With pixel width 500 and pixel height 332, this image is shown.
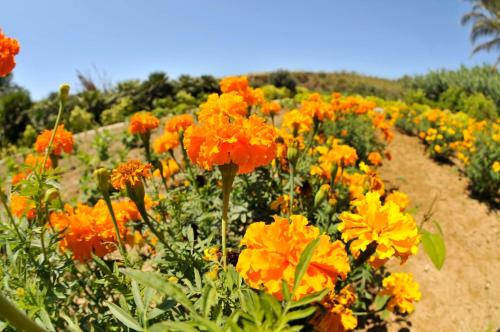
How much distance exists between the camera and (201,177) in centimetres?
246

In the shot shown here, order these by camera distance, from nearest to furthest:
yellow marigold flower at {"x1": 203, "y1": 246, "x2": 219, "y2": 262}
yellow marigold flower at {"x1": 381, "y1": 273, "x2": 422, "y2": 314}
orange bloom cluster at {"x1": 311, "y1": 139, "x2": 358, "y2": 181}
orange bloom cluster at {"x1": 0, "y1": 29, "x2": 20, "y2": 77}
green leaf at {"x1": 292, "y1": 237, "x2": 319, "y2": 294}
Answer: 1. green leaf at {"x1": 292, "y1": 237, "x2": 319, "y2": 294}
2. yellow marigold flower at {"x1": 203, "y1": 246, "x2": 219, "y2": 262}
3. orange bloom cluster at {"x1": 0, "y1": 29, "x2": 20, "y2": 77}
4. orange bloom cluster at {"x1": 311, "y1": 139, "x2": 358, "y2": 181}
5. yellow marigold flower at {"x1": 381, "y1": 273, "x2": 422, "y2": 314}

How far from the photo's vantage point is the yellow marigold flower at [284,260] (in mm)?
793

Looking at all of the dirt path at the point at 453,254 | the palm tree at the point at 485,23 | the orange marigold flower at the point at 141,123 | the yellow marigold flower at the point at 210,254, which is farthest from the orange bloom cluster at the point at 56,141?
the palm tree at the point at 485,23

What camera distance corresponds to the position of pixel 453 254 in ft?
12.7

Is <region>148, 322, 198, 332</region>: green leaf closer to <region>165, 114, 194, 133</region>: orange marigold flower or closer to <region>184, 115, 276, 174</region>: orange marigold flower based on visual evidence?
<region>184, 115, 276, 174</region>: orange marigold flower

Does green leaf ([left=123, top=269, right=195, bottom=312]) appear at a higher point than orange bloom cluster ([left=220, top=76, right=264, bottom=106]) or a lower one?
lower

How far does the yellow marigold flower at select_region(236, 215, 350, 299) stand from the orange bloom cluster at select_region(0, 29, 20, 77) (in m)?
1.18

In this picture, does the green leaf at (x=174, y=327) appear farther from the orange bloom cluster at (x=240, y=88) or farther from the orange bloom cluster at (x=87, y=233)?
the orange bloom cluster at (x=240, y=88)

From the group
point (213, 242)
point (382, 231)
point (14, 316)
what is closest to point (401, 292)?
point (213, 242)

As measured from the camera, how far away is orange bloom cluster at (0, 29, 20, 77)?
1375mm

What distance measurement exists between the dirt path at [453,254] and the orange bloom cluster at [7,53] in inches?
87.8

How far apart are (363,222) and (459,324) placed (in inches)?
103

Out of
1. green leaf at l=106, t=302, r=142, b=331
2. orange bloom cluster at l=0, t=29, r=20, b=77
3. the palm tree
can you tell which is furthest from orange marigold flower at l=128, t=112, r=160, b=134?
the palm tree

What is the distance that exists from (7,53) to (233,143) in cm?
98
